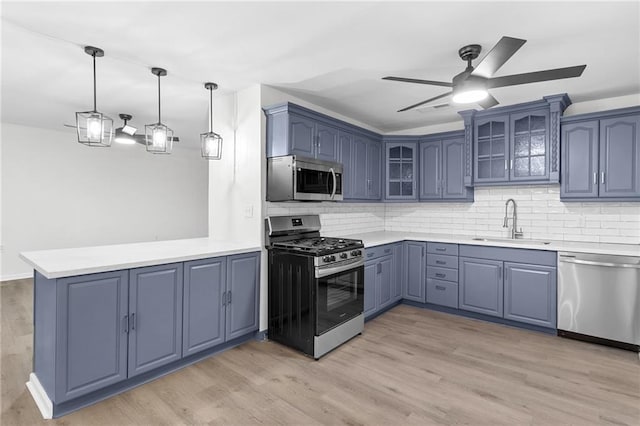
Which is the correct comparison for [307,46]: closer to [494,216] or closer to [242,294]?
[242,294]

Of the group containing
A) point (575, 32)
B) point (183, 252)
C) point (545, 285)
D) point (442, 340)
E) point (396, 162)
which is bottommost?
point (442, 340)

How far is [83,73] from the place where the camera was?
3.21 meters

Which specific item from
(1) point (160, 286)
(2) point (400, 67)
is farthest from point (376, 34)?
(1) point (160, 286)

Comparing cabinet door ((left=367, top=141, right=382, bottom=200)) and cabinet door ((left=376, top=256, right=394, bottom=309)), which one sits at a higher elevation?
cabinet door ((left=367, top=141, right=382, bottom=200))

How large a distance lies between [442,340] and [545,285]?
125 centimetres

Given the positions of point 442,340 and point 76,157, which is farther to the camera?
point 76,157

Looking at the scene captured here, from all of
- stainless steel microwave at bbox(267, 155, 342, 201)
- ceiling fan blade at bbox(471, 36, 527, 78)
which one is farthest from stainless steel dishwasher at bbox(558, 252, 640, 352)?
stainless steel microwave at bbox(267, 155, 342, 201)

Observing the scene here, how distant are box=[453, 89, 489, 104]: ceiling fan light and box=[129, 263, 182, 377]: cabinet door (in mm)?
2534

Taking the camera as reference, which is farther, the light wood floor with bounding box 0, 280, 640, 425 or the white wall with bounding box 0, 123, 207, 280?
the white wall with bounding box 0, 123, 207, 280

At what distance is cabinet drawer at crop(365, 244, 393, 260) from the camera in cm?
375

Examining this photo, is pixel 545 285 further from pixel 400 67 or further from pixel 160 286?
pixel 160 286

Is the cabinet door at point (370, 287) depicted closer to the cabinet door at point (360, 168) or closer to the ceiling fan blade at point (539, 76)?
the cabinet door at point (360, 168)

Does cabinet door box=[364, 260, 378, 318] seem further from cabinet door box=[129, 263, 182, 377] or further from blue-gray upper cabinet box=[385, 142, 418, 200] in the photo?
cabinet door box=[129, 263, 182, 377]

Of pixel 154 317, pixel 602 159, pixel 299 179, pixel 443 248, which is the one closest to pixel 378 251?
pixel 443 248
